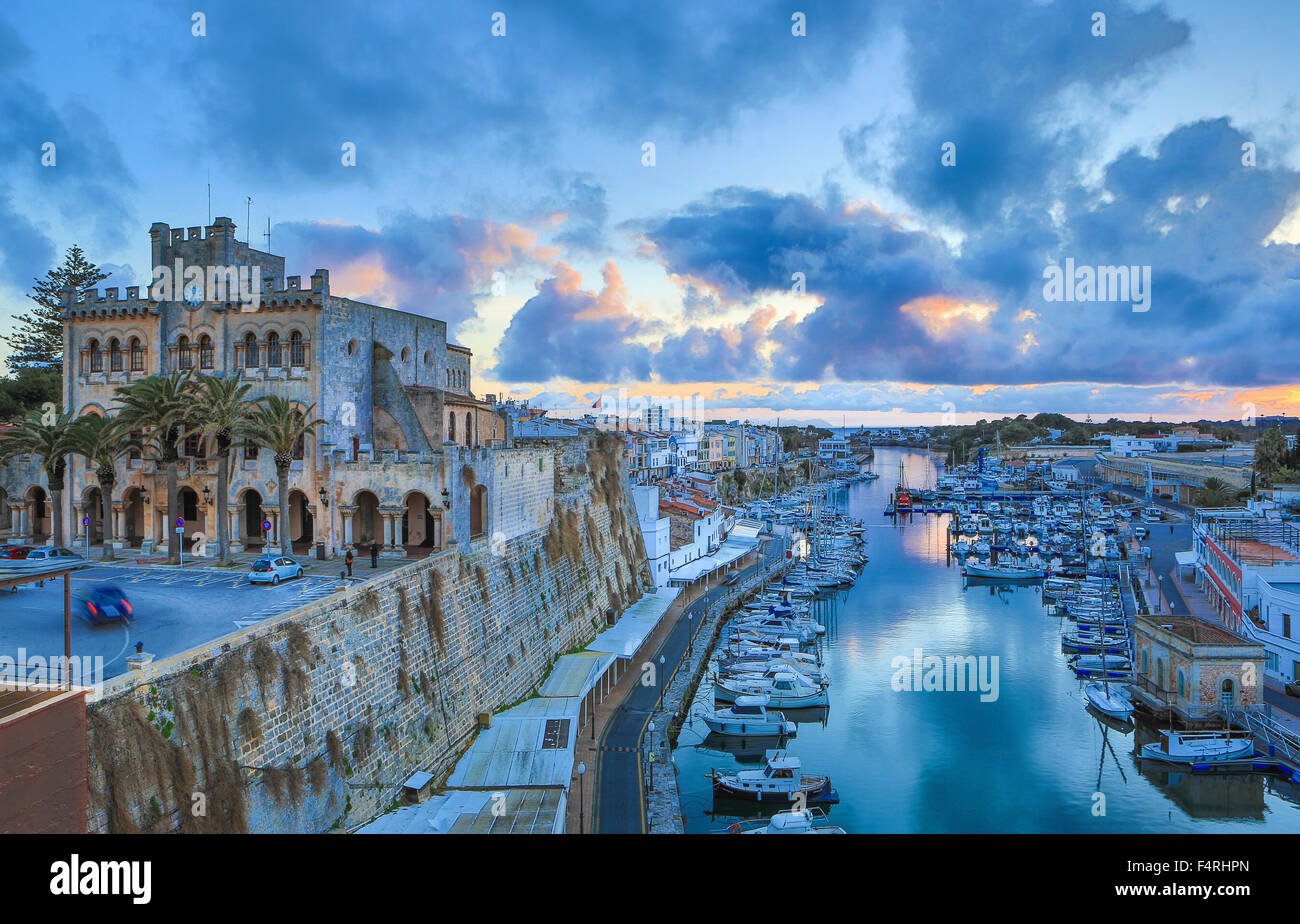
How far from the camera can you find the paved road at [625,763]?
72.3 ft

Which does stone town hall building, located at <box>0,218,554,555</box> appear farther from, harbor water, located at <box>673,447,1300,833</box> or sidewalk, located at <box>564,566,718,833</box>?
harbor water, located at <box>673,447,1300,833</box>

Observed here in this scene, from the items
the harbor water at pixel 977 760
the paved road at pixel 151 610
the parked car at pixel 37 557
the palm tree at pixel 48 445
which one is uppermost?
the palm tree at pixel 48 445

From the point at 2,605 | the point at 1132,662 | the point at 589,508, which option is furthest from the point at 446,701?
the point at 1132,662

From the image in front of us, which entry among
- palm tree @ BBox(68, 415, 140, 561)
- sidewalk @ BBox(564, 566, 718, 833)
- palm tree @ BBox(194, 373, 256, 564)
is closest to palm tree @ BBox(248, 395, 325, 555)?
palm tree @ BBox(194, 373, 256, 564)

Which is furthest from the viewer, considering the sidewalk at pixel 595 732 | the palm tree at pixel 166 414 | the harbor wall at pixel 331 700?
the palm tree at pixel 166 414

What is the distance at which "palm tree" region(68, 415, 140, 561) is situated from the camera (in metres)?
27.9

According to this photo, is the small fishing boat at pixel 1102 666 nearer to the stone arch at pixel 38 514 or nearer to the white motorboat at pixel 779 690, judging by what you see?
the white motorboat at pixel 779 690

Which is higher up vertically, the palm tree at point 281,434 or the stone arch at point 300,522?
the palm tree at point 281,434

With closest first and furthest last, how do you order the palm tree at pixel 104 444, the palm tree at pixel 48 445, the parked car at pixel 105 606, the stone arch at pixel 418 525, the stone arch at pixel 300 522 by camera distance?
the parked car at pixel 105 606 < the palm tree at pixel 104 444 < the palm tree at pixel 48 445 < the stone arch at pixel 300 522 < the stone arch at pixel 418 525

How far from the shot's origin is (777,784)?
90.1 feet

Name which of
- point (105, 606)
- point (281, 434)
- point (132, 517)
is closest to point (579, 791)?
point (105, 606)

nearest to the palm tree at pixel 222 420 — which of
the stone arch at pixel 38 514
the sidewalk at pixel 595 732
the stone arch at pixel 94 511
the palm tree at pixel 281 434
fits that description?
the palm tree at pixel 281 434

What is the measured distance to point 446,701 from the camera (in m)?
23.6

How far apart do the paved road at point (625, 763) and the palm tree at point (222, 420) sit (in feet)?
42.9
